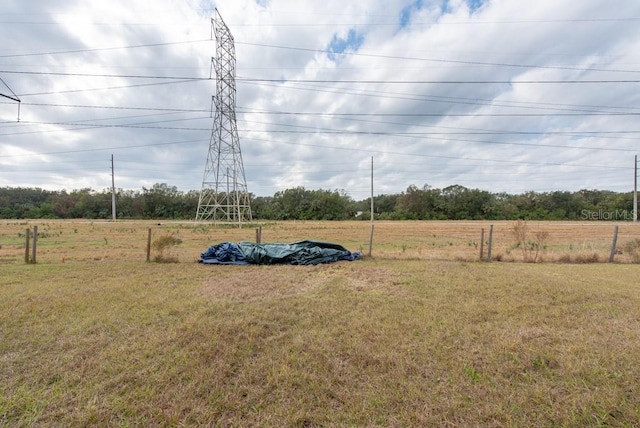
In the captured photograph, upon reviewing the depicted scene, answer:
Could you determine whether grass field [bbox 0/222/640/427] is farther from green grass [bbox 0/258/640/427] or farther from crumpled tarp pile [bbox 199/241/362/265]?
crumpled tarp pile [bbox 199/241/362/265]

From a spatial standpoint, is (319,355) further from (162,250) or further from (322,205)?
(322,205)

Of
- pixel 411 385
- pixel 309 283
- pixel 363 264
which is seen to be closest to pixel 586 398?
pixel 411 385

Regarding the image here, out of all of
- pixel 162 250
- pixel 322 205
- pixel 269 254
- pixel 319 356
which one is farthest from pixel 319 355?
pixel 322 205

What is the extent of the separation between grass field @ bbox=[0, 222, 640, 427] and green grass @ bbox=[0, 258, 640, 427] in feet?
0.05

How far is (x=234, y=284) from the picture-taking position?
6.42 meters

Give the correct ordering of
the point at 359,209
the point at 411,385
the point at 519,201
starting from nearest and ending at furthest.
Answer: the point at 411,385
the point at 519,201
the point at 359,209

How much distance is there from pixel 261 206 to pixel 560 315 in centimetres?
6352

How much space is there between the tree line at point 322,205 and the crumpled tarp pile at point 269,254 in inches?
2042

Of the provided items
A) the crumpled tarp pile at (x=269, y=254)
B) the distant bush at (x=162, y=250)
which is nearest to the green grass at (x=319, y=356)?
the crumpled tarp pile at (x=269, y=254)

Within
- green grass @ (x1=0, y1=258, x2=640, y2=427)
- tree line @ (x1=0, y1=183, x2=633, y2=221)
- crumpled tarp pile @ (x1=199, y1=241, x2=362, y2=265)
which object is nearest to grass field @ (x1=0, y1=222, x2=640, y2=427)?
green grass @ (x1=0, y1=258, x2=640, y2=427)

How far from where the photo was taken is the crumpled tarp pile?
9.04m

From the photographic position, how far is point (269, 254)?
9.09 m

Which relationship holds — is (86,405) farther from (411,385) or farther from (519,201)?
(519,201)

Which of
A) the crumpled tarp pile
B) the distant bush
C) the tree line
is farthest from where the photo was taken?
the tree line
